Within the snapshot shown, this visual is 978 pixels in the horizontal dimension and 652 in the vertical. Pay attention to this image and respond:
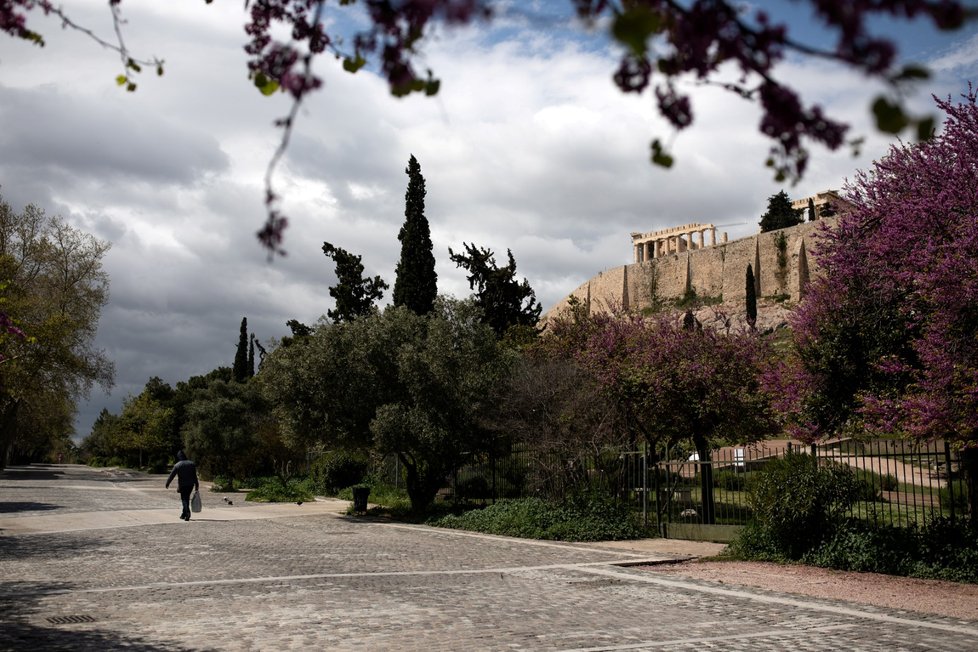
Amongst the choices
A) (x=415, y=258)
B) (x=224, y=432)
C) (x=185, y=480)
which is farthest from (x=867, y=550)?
(x=224, y=432)

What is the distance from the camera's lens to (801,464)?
13.3m

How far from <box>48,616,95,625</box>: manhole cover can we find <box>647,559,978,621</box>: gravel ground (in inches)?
316

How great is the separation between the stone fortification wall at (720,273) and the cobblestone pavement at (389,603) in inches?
2774

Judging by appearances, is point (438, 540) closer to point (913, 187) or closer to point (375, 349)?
point (375, 349)

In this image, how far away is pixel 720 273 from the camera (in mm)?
98250

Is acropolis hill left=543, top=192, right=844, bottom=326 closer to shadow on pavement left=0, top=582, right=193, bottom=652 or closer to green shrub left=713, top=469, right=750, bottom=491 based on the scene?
green shrub left=713, top=469, right=750, bottom=491

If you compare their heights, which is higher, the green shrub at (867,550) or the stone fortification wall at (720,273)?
the stone fortification wall at (720,273)

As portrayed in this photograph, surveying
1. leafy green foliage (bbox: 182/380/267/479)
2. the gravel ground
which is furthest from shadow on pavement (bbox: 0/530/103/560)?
leafy green foliage (bbox: 182/380/267/479)

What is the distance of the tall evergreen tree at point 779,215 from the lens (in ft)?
328

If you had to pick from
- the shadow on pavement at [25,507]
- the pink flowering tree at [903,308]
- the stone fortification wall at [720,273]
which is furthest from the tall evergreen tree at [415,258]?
the stone fortification wall at [720,273]

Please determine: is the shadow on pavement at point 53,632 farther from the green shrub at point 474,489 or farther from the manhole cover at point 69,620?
the green shrub at point 474,489

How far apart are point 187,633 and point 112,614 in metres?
1.34

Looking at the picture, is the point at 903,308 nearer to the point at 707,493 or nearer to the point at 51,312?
the point at 707,493

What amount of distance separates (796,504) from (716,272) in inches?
3517
